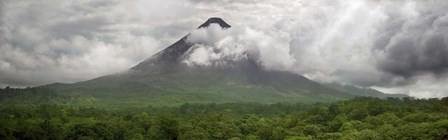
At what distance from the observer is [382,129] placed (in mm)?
70125

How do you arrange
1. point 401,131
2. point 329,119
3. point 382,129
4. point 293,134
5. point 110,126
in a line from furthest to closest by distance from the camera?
point 329,119, point 110,126, point 293,134, point 382,129, point 401,131

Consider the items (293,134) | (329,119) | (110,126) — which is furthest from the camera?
(329,119)

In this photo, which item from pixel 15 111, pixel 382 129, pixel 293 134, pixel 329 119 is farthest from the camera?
pixel 15 111

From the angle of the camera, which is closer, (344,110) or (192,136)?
(192,136)

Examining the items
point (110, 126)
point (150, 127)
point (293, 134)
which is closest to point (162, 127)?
point (150, 127)

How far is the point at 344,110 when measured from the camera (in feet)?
322

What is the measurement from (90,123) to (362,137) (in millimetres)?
45384

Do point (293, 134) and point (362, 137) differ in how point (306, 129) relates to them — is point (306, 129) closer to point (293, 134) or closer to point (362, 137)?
point (293, 134)

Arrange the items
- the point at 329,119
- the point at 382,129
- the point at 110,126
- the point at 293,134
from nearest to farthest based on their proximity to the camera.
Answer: the point at 382,129, the point at 293,134, the point at 110,126, the point at 329,119

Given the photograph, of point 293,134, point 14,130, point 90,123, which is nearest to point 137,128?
point 90,123

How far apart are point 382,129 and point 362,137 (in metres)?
5.70

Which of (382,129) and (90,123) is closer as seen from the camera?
(382,129)

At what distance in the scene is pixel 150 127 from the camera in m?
92.6

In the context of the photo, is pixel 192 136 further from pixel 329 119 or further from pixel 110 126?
pixel 329 119
